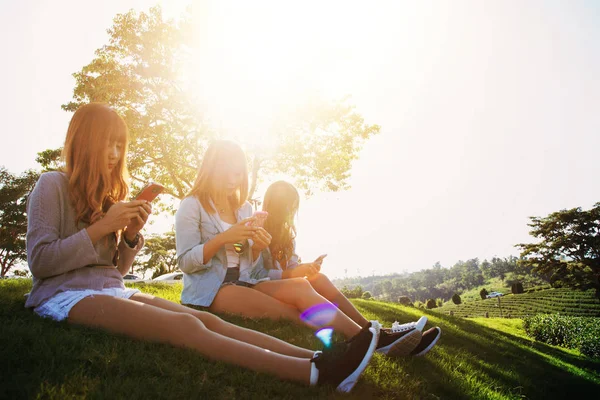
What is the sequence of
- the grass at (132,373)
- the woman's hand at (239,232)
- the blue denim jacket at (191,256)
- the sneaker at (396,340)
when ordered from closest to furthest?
the grass at (132,373) < the sneaker at (396,340) < the woman's hand at (239,232) < the blue denim jacket at (191,256)

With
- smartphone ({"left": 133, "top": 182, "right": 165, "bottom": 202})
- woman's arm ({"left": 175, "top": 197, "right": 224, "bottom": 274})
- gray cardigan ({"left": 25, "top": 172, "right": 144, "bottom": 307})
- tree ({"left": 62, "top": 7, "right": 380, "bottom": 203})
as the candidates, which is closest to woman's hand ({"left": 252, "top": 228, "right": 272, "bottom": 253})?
woman's arm ({"left": 175, "top": 197, "right": 224, "bottom": 274})

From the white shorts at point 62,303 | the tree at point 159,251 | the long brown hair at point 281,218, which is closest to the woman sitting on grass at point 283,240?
the long brown hair at point 281,218

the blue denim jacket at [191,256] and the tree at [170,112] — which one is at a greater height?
the tree at [170,112]

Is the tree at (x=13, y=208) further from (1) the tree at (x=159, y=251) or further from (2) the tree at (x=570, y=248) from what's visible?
(2) the tree at (x=570, y=248)

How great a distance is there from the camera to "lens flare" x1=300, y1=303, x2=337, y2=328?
3238 mm

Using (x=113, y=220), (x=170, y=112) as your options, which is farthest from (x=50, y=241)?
(x=170, y=112)

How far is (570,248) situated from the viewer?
4016cm

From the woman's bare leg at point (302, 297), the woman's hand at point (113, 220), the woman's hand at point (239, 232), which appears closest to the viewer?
the woman's hand at point (113, 220)

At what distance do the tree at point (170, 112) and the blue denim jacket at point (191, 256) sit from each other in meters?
10.9

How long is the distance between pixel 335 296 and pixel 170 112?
12.2 metres

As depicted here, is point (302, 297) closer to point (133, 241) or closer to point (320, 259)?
point (320, 259)

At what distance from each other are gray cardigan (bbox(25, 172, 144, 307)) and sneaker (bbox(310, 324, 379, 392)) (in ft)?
5.34

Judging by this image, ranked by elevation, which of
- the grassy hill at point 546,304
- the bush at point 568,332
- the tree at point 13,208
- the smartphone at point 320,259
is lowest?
the grassy hill at point 546,304

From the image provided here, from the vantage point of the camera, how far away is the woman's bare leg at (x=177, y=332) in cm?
205
